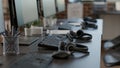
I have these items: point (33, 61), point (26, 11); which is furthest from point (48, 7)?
point (33, 61)

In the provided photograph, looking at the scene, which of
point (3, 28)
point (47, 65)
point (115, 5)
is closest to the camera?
point (47, 65)

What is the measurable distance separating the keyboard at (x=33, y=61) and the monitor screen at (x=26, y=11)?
1.96 feet

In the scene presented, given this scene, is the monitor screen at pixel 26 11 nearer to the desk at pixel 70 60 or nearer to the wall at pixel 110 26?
the desk at pixel 70 60

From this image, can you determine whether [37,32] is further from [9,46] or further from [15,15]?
[9,46]

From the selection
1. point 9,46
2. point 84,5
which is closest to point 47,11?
point 9,46

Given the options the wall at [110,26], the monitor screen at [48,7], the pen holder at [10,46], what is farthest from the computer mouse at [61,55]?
the wall at [110,26]

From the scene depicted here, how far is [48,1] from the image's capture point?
10.5 feet

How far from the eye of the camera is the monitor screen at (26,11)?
1.95m

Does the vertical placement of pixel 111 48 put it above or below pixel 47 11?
below

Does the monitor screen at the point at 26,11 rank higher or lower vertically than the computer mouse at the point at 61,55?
higher

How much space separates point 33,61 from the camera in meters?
1.27

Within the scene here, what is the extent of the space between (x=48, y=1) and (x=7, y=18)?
1.28 metres

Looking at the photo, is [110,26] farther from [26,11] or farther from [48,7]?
[26,11]

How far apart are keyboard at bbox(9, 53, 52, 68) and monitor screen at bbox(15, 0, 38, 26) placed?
Result: 596 mm
